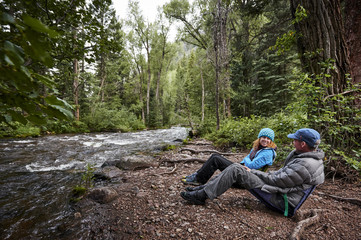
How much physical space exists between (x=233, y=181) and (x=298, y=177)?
92cm

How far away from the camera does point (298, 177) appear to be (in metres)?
2.42

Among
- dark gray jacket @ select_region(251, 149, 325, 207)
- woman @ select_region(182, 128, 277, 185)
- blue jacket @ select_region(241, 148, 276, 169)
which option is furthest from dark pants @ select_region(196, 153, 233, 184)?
dark gray jacket @ select_region(251, 149, 325, 207)

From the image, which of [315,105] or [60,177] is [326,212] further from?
[60,177]

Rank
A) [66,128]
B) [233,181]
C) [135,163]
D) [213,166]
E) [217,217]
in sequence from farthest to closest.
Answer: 1. [66,128]
2. [135,163]
3. [213,166]
4. [233,181]
5. [217,217]

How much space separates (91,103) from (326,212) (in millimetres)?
20560

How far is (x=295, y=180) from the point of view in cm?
244

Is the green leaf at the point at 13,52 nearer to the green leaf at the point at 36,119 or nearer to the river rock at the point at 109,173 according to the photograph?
the green leaf at the point at 36,119

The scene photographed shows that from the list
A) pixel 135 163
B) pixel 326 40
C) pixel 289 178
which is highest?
pixel 326 40

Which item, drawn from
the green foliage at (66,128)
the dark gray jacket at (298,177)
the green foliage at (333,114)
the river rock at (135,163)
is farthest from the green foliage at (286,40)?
the green foliage at (66,128)

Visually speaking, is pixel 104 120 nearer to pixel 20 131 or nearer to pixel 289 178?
pixel 20 131

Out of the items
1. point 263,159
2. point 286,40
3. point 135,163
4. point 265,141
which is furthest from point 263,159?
point 135,163

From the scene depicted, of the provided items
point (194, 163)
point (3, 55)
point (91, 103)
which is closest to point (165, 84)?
point (91, 103)

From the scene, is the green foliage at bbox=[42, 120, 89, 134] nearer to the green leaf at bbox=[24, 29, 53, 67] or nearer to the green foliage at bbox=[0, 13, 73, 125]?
the green foliage at bbox=[0, 13, 73, 125]

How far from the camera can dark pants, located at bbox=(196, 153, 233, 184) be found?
3511mm
